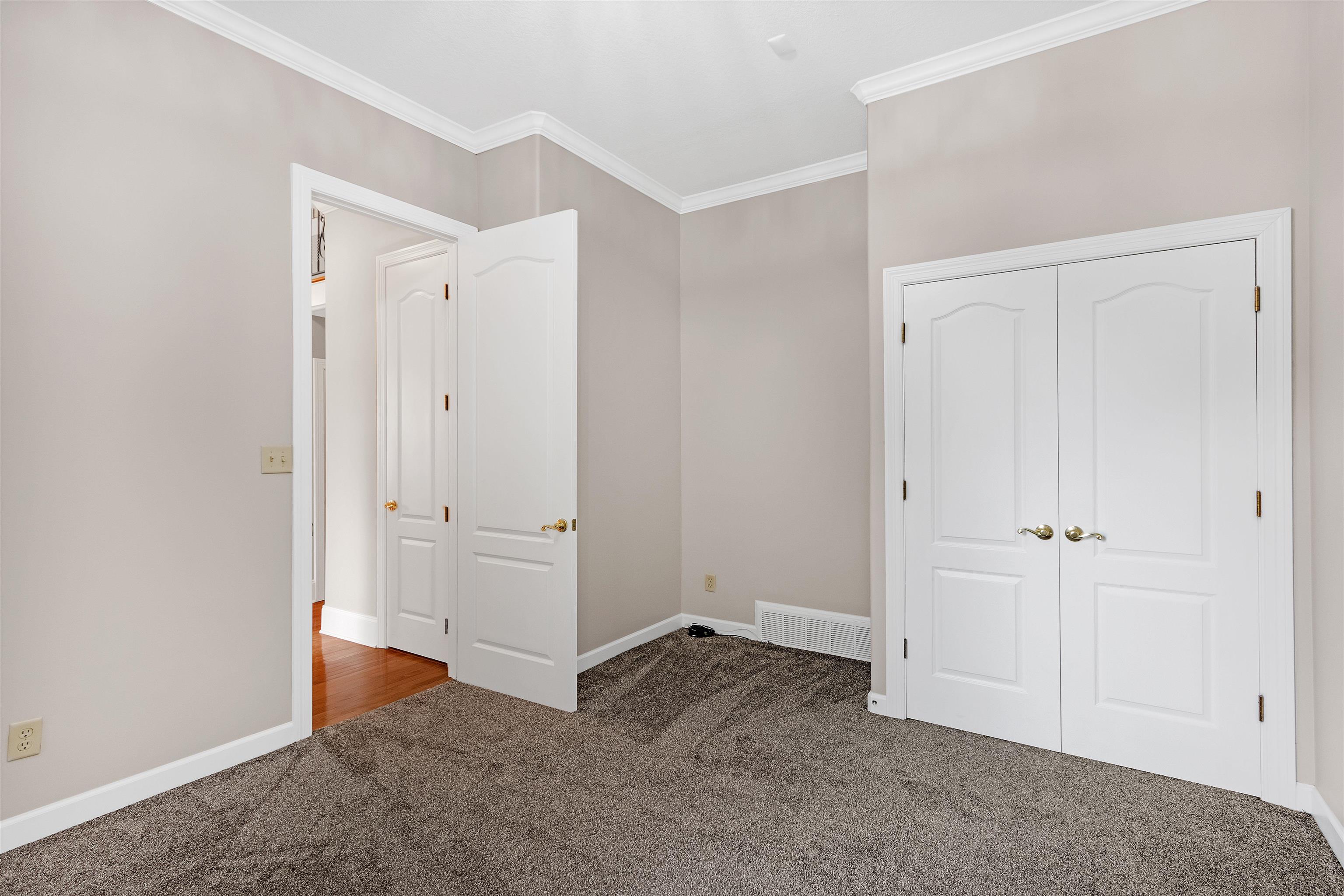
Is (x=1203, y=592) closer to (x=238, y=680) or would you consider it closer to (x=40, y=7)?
(x=238, y=680)

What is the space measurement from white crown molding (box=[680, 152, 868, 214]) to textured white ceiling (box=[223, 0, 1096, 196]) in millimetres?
298

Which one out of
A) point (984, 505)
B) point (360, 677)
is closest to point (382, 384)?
point (360, 677)

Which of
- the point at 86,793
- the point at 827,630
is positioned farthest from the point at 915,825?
the point at 86,793

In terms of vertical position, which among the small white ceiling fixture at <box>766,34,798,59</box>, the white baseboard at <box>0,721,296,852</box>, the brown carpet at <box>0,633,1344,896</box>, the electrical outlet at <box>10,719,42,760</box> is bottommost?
the brown carpet at <box>0,633,1344,896</box>

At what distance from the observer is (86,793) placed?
7.09 ft

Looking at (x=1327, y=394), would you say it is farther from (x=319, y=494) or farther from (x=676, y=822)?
(x=319, y=494)

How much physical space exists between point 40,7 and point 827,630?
4.25 meters

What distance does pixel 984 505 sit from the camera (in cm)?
273

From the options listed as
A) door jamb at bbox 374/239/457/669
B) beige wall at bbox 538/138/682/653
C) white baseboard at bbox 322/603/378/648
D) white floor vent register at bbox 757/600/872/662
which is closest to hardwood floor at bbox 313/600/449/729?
white baseboard at bbox 322/603/378/648

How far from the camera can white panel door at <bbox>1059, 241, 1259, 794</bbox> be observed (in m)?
2.27

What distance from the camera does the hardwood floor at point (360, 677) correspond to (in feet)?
10.2

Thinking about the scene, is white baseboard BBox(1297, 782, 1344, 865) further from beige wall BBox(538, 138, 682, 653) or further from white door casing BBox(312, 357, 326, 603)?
white door casing BBox(312, 357, 326, 603)

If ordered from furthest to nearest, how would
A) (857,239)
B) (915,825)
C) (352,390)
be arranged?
1. (352,390)
2. (857,239)
3. (915,825)

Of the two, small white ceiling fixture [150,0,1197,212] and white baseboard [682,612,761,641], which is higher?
small white ceiling fixture [150,0,1197,212]
